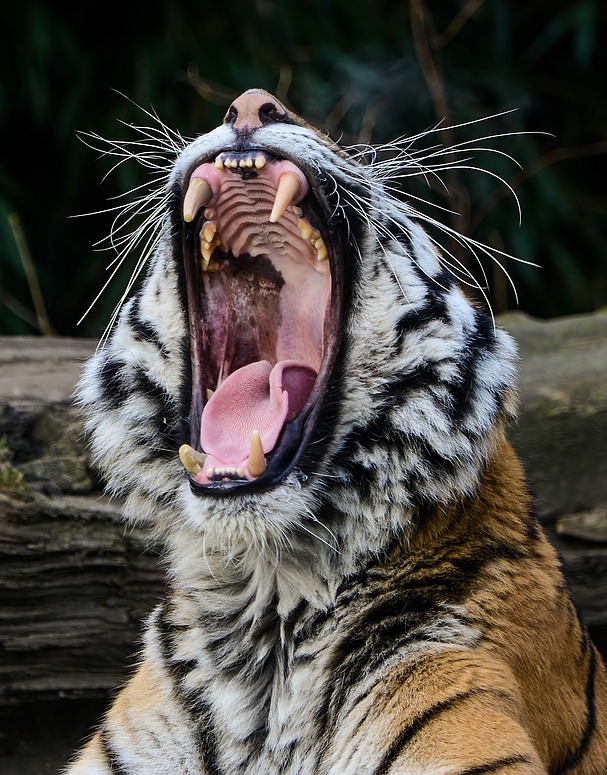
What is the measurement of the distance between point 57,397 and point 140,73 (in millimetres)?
1882

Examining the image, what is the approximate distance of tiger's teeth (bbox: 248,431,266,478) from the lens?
1411mm

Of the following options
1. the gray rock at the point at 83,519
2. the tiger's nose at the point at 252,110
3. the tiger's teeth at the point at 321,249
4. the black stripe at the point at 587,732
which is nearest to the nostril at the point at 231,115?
the tiger's nose at the point at 252,110

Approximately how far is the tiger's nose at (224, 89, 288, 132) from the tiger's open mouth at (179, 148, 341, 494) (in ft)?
0.14

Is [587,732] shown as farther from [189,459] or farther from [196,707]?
[189,459]

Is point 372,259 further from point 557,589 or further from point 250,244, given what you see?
point 557,589

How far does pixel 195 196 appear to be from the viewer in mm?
1514

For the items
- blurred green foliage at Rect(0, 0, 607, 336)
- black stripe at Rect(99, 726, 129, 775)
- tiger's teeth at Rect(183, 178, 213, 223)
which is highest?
blurred green foliage at Rect(0, 0, 607, 336)

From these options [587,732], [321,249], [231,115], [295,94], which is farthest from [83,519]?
[295,94]

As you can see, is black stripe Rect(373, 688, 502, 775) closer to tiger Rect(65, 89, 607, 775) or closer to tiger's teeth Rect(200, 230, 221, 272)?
tiger Rect(65, 89, 607, 775)

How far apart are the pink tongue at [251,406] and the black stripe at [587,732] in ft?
2.13

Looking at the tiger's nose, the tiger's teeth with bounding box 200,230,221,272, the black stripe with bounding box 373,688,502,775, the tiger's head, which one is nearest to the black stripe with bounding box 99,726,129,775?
the tiger's head

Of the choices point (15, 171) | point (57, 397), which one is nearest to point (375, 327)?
point (57, 397)

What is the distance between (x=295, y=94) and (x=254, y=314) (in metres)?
2.47

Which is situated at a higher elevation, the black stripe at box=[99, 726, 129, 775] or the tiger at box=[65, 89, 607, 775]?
the tiger at box=[65, 89, 607, 775]
